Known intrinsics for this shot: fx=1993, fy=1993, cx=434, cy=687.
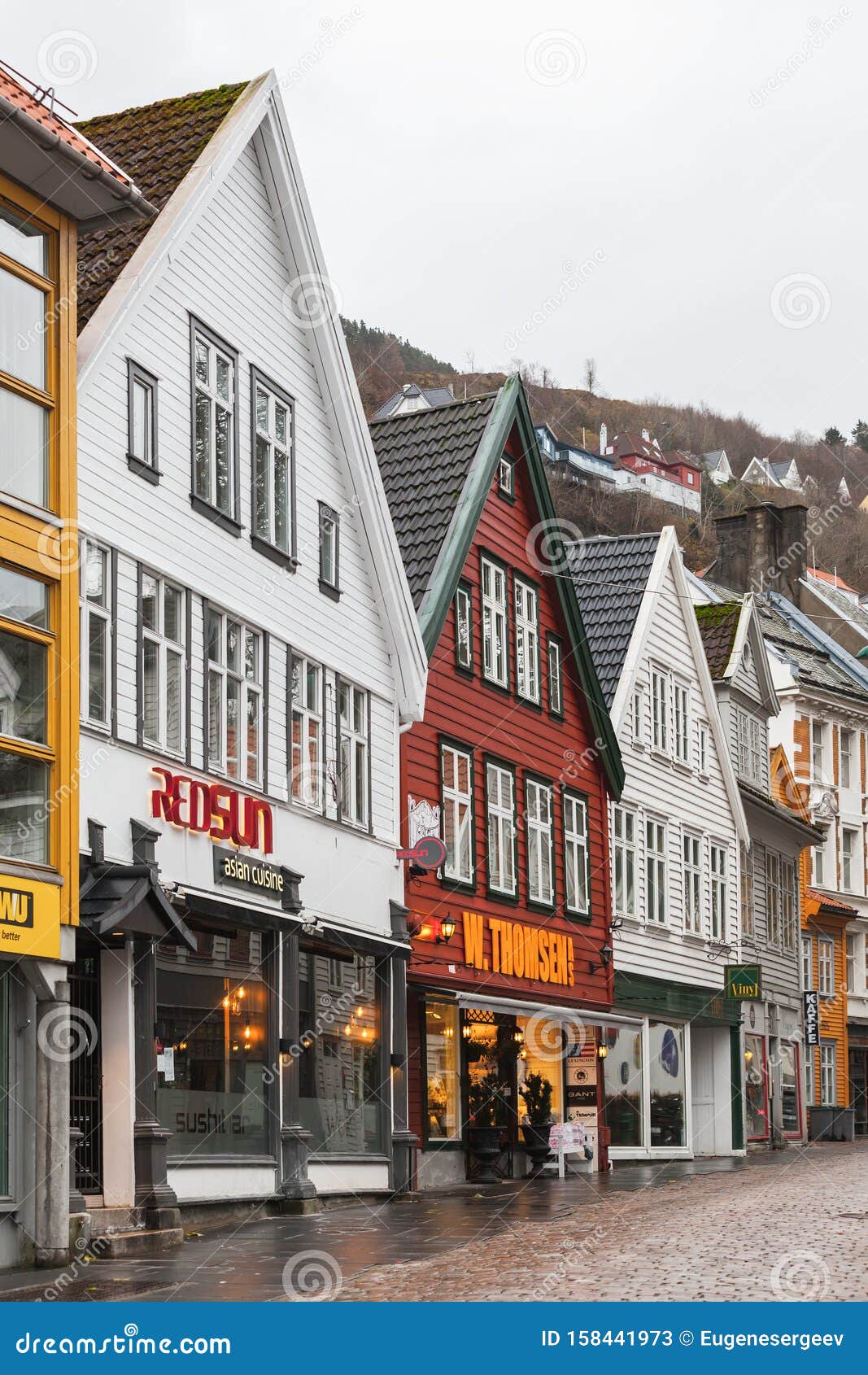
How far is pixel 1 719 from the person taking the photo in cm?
1570

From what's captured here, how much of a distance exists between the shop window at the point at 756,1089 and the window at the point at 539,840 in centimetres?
1298

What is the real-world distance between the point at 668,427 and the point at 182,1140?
15273 cm

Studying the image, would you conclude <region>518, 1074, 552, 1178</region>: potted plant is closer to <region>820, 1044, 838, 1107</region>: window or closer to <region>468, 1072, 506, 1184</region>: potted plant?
<region>468, 1072, 506, 1184</region>: potted plant

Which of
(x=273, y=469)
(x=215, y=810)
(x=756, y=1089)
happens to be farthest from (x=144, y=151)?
(x=756, y=1089)

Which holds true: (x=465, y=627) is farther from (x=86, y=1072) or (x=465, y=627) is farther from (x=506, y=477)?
(x=86, y=1072)

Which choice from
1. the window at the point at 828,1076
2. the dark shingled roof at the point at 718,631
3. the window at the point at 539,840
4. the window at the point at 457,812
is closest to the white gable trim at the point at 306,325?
the window at the point at 457,812

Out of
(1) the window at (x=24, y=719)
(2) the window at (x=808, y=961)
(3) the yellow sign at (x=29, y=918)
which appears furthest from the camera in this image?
(2) the window at (x=808, y=961)

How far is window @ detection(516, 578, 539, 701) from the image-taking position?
3003 cm

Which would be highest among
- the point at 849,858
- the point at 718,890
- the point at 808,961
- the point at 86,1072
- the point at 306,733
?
the point at 306,733

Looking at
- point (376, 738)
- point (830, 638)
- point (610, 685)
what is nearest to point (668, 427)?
point (830, 638)

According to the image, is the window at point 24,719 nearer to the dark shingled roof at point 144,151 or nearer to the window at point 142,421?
the window at point 142,421

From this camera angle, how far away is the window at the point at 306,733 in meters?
22.2

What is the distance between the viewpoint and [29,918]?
15.5 meters

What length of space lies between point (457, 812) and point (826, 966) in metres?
30.7
